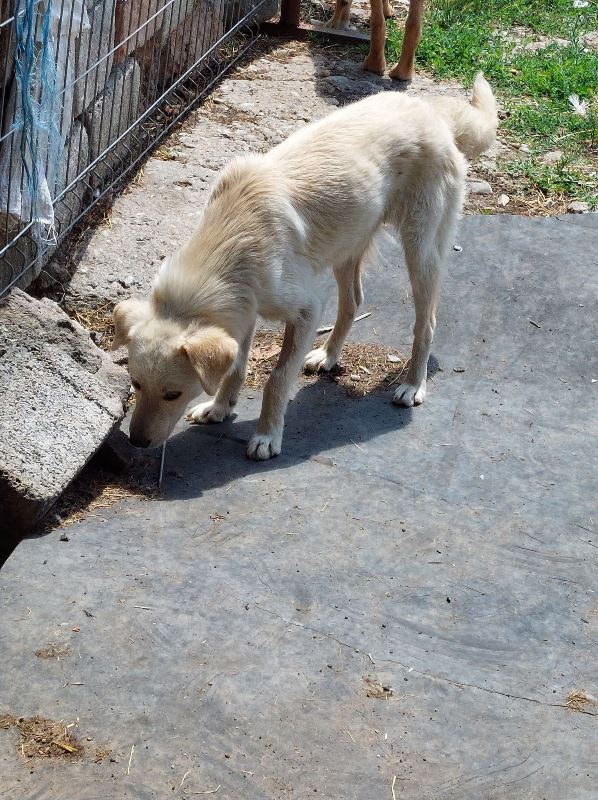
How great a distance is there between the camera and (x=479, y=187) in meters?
7.46

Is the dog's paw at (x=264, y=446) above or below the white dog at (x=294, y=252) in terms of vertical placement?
below

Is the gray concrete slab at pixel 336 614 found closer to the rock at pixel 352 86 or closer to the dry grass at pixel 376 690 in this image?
the dry grass at pixel 376 690

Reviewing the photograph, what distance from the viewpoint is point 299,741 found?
3.04m

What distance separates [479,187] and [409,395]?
279 cm

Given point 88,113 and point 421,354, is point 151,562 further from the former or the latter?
point 88,113

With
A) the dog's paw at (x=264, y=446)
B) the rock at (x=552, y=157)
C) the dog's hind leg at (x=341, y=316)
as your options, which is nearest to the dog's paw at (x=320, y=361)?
the dog's hind leg at (x=341, y=316)

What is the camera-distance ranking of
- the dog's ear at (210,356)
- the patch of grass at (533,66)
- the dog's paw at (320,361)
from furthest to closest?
1. the patch of grass at (533,66)
2. the dog's paw at (320,361)
3. the dog's ear at (210,356)

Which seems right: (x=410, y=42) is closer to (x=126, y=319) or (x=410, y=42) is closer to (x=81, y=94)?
(x=81, y=94)

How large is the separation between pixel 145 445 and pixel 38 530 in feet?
1.99

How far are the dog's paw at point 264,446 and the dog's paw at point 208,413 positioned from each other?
13.2 inches

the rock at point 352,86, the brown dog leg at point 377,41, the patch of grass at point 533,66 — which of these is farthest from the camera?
the brown dog leg at point 377,41

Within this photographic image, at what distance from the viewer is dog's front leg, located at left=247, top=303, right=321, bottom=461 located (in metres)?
4.72

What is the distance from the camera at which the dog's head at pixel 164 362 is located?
13.6 ft

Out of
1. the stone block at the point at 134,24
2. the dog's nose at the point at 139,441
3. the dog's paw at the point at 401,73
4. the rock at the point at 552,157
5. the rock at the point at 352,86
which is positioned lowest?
the dog's nose at the point at 139,441
